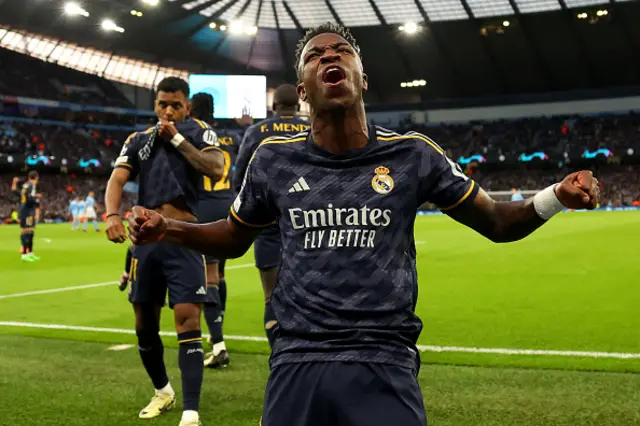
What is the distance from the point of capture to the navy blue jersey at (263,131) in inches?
221

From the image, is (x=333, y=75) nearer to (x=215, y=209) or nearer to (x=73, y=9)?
(x=215, y=209)

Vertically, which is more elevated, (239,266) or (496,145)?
(496,145)

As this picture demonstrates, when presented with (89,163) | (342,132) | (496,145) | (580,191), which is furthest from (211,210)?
(496,145)

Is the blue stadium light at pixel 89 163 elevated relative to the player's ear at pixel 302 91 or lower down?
elevated

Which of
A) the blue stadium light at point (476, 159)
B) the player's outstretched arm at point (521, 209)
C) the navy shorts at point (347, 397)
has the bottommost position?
the navy shorts at point (347, 397)

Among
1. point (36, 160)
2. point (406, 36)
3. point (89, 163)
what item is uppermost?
point (406, 36)

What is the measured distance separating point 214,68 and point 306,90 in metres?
56.5

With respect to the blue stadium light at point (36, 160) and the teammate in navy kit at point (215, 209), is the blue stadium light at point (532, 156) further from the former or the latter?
the teammate in navy kit at point (215, 209)

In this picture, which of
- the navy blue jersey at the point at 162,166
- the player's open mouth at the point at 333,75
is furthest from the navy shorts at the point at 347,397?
the navy blue jersey at the point at 162,166

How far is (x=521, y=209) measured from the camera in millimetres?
2416

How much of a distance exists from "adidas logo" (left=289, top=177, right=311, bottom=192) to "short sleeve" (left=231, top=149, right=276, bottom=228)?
14cm

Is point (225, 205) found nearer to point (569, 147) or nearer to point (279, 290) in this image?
point (279, 290)

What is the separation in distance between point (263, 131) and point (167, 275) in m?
1.61

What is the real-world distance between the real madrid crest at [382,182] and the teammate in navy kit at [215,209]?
391 cm
